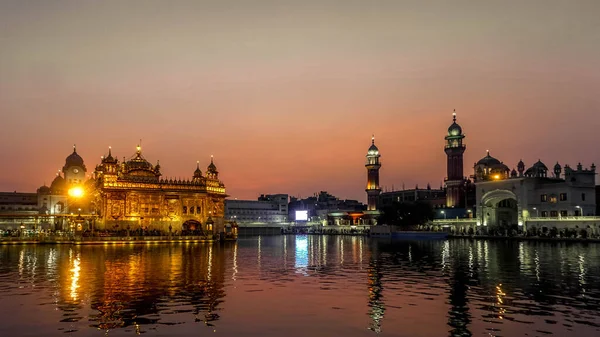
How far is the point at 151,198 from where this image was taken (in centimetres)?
8344

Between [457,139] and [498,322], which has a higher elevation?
[457,139]

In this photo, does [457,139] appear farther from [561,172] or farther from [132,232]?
[132,232]

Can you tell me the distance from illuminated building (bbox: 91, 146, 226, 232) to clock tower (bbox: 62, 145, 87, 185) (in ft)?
182

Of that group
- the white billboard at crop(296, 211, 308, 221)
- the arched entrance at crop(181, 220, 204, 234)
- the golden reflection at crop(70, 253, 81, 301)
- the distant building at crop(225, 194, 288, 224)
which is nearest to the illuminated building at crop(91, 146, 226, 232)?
the arched entrance at crop(181, 220, 204, 234)

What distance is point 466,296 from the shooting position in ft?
75.5

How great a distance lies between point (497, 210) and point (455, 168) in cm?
2518

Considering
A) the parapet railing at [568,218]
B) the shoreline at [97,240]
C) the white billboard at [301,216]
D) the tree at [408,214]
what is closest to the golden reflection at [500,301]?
the shoreline at [97,240]

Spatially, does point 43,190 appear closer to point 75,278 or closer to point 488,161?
point 488,161

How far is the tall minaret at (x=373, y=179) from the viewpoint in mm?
170750

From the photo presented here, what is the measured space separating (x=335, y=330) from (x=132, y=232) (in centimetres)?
6676

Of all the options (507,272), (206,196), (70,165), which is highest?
(70,165)

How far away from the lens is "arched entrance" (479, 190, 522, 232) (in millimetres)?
108312

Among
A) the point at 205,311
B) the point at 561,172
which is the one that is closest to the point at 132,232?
the point at 205,311

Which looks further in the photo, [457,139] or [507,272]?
[457,139]
